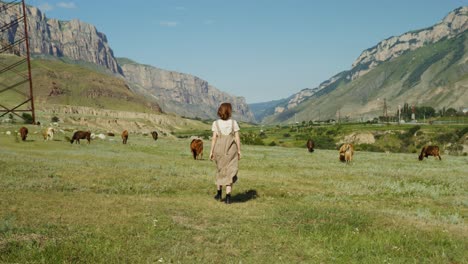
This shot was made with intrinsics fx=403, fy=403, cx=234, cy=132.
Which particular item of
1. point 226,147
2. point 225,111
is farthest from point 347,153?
point 225,111

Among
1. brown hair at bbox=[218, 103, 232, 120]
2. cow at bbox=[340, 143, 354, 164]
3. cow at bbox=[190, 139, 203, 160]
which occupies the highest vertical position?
brown hair at bbox=[218, 103, 232, 120]

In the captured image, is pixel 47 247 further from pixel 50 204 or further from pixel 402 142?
pixel 402 142

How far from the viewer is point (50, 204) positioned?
12805mm

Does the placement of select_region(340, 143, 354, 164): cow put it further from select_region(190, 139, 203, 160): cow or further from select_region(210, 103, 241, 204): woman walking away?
select_region(210, 103, 241, 204): woman walking away

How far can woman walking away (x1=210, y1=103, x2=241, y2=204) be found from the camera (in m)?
15.3

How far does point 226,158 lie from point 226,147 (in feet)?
1.38

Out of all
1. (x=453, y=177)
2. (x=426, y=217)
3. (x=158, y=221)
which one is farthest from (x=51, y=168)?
(x=453, y=177)

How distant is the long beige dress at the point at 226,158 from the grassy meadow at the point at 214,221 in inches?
40.5

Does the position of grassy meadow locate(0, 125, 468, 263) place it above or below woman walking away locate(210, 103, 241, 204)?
below

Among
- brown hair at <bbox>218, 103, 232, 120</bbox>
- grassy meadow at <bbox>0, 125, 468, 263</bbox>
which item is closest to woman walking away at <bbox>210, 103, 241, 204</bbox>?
brown hair at <bbox>218, 103, 232, 120</bbox>

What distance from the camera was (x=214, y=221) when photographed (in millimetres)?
12016

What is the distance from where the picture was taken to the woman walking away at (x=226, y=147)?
604 inches

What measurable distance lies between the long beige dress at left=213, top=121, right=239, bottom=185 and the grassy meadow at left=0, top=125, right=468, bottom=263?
3.38ft

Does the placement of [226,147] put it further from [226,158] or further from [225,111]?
[225,111]
